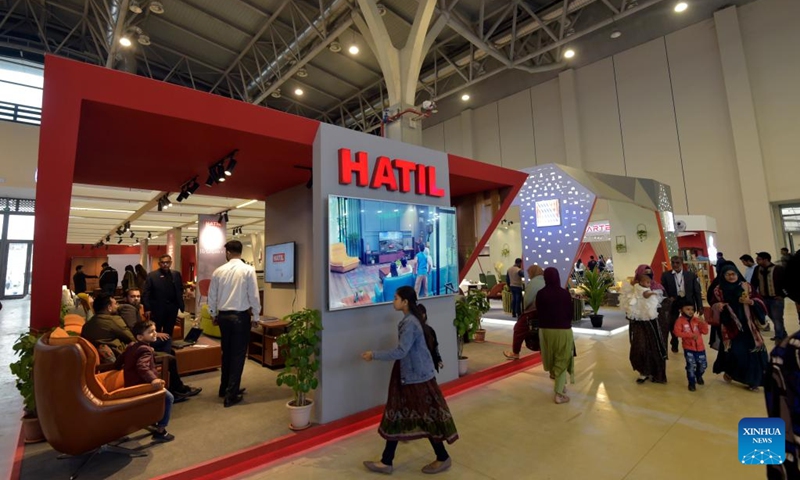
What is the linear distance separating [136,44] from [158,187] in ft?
22.9

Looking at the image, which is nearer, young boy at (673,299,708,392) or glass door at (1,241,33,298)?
young boy at (673,299,708,392)

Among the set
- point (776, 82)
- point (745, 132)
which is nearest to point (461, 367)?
point (745, 132)

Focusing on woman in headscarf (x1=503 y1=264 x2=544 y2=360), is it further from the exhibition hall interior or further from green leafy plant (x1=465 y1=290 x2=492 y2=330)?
green leafy plant (x1=465 y1=290 x2=492 y2=330)

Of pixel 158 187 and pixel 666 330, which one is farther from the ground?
pixel 158 187

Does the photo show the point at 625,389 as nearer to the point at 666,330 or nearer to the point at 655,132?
the point at 666,330

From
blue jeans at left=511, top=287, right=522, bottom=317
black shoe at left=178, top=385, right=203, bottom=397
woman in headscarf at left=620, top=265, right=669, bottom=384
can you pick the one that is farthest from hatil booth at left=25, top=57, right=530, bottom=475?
blue jeans at left=511, top=287, right=522, bottom=317

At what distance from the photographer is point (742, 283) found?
157 inches

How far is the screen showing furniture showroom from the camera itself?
734 cm

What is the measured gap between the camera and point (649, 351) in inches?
168

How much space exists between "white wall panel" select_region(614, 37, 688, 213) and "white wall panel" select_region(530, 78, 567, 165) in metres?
2.06

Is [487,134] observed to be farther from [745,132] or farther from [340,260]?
[340,260]

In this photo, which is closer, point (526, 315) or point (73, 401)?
point (73, 401)

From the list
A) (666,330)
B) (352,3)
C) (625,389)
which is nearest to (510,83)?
(352,3)

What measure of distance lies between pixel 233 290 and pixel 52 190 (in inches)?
63.8
